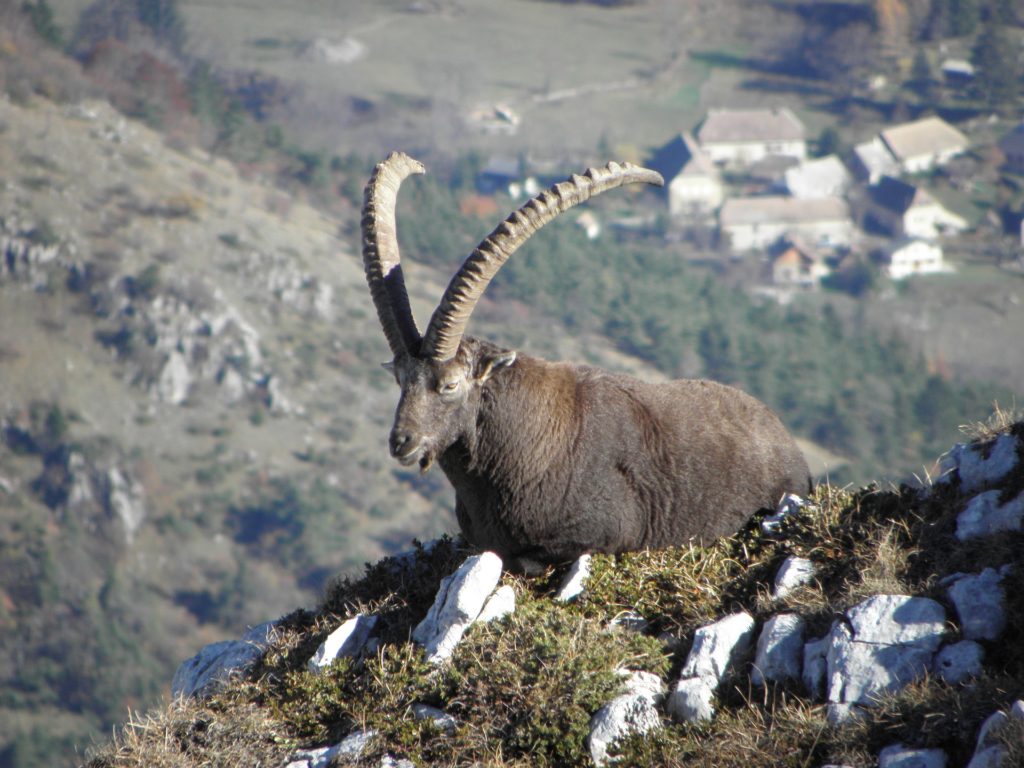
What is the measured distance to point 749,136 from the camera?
182m

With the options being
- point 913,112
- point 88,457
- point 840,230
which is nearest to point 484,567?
point 88,457

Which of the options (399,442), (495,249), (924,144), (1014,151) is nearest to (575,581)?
(399,442)

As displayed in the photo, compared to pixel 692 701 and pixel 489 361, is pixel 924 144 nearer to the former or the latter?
pixel 489 361

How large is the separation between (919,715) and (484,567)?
14.0ft

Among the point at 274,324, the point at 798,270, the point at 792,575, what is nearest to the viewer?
the point at 792,575

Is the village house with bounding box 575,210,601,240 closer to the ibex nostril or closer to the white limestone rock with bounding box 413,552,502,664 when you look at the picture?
the ibex nostril

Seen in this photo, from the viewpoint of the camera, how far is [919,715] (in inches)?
300

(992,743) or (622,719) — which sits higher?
(992,743)

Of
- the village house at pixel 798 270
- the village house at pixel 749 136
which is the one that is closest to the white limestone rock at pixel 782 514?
the village house at pixel 798 270

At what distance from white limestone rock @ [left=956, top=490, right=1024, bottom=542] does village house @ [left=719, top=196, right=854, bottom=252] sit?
15143 centimetres

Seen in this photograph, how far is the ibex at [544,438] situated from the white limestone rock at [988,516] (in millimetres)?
2613

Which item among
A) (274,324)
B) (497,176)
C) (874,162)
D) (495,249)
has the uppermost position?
(495,249)

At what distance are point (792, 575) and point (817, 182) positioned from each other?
170203 millimetres

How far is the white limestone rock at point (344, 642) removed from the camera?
1013 cm
